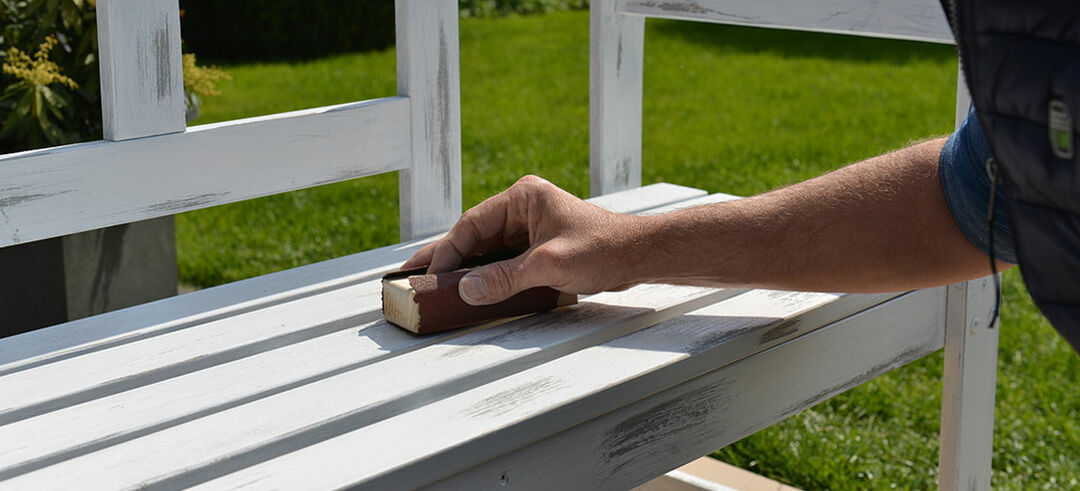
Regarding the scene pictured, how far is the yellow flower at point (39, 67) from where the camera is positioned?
2.75 metres

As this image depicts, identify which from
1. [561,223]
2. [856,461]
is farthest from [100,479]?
[856,461]

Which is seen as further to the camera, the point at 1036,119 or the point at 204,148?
the point at 204,148

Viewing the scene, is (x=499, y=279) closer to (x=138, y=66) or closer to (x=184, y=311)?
(x=184, y=311)

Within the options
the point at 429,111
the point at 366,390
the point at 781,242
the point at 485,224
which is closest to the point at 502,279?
the point at 485,224

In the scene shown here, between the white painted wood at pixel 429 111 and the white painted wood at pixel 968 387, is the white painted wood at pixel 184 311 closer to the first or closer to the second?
the white painted wood at pixel 429 111

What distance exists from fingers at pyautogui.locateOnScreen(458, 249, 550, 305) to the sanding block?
3cm

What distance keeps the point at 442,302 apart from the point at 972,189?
0.66 meters

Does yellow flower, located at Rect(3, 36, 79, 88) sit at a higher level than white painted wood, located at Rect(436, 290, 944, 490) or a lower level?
higher

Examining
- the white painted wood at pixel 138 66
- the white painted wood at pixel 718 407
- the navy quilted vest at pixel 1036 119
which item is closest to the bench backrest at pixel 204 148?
the white painted wood at pixel 138 66

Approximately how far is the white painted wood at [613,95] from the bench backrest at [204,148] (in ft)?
1.25

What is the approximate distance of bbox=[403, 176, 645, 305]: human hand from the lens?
4.58ft

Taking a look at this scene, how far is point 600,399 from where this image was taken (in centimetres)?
125

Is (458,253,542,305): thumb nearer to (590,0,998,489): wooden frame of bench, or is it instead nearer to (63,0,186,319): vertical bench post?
(63,0,186,319): vertical bench post

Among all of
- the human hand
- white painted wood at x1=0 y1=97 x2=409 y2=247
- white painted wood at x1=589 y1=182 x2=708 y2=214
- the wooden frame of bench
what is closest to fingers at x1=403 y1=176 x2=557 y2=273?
the human hand
